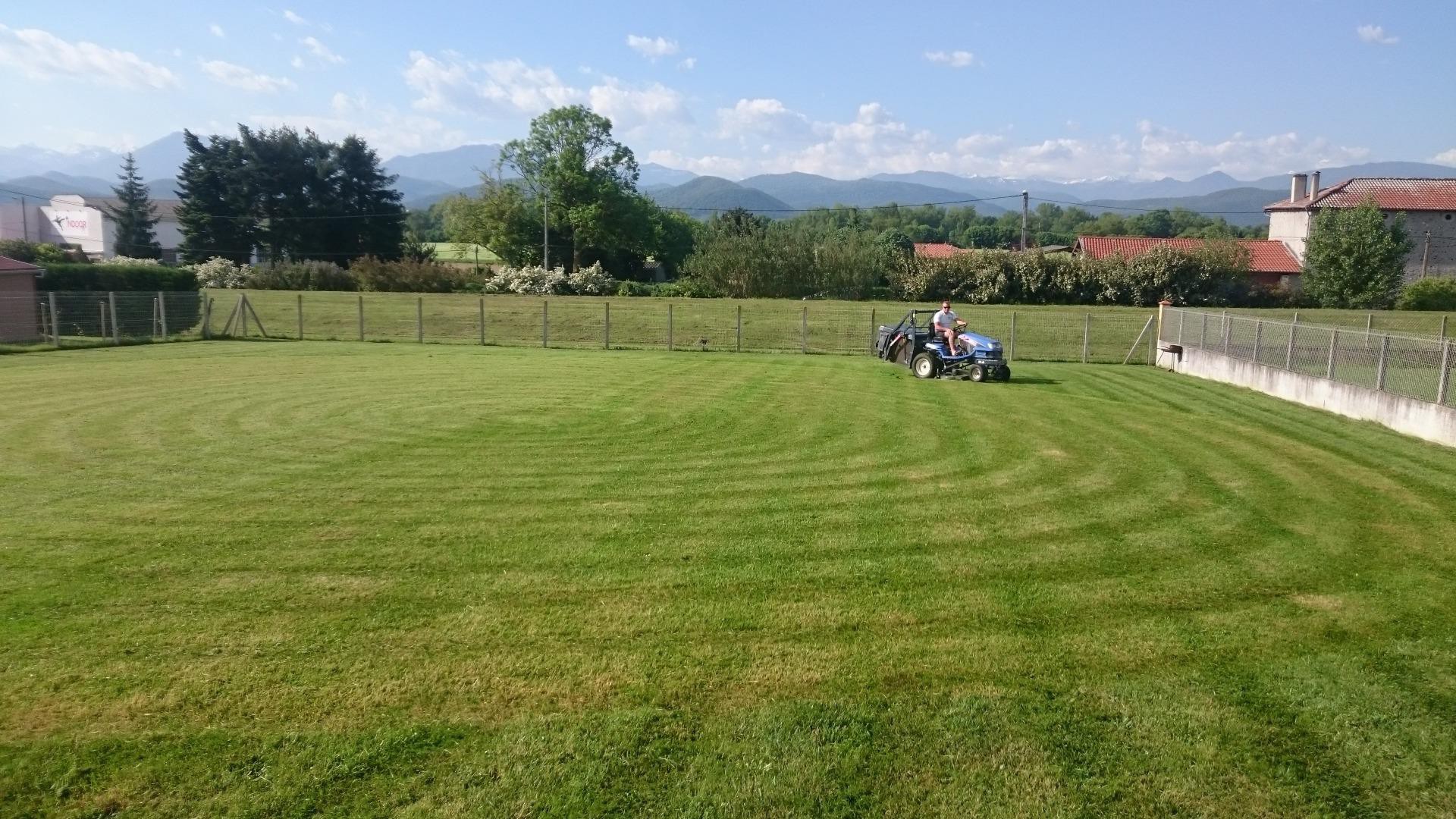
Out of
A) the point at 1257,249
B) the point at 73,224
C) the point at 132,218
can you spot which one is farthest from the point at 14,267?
the point at 73,224

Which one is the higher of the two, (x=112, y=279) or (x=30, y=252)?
(x=30, y=252)

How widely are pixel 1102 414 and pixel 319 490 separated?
12.0m

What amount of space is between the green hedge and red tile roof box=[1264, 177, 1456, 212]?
206 ft

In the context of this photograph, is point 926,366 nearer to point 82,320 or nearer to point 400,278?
point 82,320

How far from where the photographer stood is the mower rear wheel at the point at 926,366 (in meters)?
19.9

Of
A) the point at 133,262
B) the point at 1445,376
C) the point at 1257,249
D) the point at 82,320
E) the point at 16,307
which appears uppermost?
the point at 1257,249

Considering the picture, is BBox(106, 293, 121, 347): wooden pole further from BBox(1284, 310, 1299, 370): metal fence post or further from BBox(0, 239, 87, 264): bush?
BBox(1284, 310, 1299, 370): metal fence post

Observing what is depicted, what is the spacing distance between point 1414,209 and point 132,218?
97.9 meters

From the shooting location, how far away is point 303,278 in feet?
174

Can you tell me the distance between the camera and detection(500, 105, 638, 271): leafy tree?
69375mm

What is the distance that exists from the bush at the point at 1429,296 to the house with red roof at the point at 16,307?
5761cm

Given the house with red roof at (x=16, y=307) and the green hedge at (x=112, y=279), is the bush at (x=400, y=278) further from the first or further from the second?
the house with red roof at (x=16, y=307)

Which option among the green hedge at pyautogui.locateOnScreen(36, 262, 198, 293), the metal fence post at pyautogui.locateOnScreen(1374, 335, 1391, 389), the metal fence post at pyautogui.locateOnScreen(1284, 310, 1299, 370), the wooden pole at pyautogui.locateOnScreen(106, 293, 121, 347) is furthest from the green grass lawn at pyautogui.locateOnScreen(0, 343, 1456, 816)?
the green hedge at pyautogui.locateOnScreen(36, 262, 198, 293)

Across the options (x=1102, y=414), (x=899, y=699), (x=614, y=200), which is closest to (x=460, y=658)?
(x=899, y=699)
